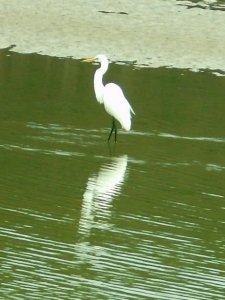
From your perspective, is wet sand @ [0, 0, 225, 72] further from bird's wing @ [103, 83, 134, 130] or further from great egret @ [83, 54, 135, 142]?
bird's wing @ [103, 83, 134, 130]

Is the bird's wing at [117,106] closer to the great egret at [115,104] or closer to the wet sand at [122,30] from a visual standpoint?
the great egret at [115,104]

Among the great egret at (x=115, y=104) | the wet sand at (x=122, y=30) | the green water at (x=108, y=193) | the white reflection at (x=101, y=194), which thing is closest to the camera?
the green water at (x=108, y=193)

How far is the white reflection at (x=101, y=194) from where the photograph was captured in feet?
Result: 40.8

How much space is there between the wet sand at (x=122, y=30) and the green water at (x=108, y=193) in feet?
11.0

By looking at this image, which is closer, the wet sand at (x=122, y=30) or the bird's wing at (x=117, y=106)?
the bird's wing at (x=117, y=106)

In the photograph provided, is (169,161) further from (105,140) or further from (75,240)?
(75,240)

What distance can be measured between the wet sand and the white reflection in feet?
31.9

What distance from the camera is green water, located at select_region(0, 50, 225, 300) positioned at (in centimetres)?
1049

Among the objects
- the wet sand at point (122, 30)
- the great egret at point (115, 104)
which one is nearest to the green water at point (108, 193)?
the great egret at point (115, 104)

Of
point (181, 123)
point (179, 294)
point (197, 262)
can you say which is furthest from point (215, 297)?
point (181, 123)

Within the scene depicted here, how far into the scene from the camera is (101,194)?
45.3 ft

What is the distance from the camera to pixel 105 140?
1706 centimetres

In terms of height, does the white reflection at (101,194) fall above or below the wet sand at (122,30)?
below

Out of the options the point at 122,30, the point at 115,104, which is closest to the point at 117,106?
the point at 115,104
